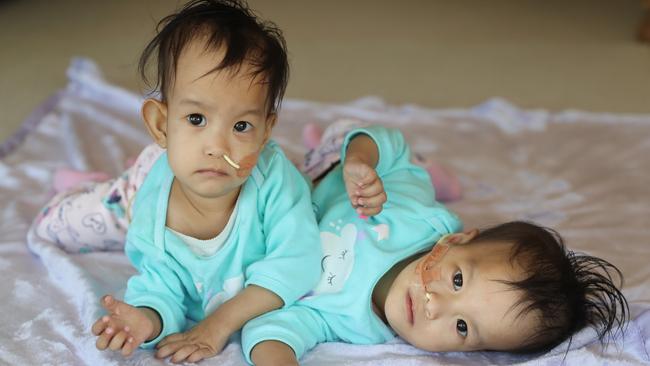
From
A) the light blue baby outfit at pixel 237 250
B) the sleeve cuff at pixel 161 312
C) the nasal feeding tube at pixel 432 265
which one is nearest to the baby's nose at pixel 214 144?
the light blue baby outfit at pixel 237 250

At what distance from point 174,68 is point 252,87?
104mm

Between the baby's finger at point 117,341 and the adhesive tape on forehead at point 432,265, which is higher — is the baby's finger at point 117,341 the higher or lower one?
the lower one

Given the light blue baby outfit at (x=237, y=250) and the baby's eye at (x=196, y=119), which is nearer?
the baby's eye at (x=196, y=119)

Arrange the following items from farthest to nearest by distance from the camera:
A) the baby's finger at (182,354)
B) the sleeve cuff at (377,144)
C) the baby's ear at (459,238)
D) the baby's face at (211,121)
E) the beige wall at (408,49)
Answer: the beige wall at (408,49) < the sleeve cuff at (377,144) < the baby's ear at (459,238) < the baby's finger at (182,354) < the baby's face at (211,121)

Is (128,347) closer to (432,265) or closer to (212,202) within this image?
(212,202)

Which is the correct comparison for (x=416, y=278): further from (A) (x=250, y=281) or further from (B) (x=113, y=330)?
(B) (x=113, y=330)

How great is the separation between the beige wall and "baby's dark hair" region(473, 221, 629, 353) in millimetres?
1253

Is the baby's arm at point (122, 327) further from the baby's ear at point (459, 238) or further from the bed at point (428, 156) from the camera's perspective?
the baby's ear at point (459, 238)

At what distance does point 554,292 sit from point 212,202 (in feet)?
1.67

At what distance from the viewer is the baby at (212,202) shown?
99cm

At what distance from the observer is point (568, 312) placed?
113cm

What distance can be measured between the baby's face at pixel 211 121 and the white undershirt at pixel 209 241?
0.32 feet

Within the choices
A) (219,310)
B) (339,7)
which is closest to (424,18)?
(339,7)

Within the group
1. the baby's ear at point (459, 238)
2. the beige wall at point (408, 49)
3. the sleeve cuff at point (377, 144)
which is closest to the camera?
the baby's ear at point (459, 238)
